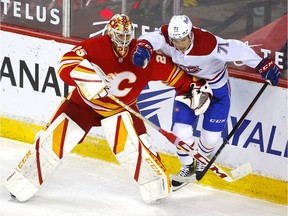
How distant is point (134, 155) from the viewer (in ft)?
21.7

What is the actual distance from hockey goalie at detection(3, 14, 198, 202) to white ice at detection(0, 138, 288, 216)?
0.10m

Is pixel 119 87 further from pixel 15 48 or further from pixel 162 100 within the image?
pixel 15 48

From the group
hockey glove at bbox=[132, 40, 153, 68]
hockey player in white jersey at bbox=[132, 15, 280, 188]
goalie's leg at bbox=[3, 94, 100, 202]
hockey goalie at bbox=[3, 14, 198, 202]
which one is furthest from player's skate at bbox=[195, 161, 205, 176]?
hockey glove at bbox=[132, 40, 153, 68]

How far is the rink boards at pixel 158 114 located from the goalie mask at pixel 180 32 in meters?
0.51

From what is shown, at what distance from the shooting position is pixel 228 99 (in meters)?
6.88

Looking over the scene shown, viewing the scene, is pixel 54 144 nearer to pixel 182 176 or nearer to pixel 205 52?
pixel 182 176

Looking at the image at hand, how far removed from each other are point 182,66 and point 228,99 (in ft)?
1.09

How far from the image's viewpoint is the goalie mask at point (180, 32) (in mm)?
6570

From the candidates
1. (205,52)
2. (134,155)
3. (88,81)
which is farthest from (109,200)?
(205,52)

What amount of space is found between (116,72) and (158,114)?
0.73 metres

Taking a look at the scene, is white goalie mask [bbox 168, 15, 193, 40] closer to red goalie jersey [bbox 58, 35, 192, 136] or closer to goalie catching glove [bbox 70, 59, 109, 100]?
red goalie jersey [bbox 58, 35, 192, 136]

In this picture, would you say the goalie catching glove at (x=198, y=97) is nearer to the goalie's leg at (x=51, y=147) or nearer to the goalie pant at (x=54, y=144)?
the goalie pant at (x=54, y=144)

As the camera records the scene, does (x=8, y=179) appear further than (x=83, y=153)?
No

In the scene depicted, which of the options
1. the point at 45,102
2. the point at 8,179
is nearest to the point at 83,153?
the point at 45,102
